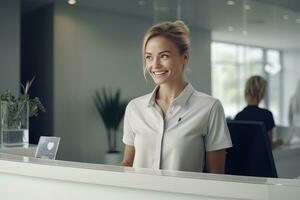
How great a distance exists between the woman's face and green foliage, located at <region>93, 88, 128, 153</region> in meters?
5.60

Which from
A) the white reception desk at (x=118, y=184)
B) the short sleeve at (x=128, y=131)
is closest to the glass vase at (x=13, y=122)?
the white reception desk at (x=118, y=184)

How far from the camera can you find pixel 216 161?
1.74 meters

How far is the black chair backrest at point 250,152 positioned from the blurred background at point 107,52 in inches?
170

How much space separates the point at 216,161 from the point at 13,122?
60.0 inches

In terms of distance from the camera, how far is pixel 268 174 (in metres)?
2.04

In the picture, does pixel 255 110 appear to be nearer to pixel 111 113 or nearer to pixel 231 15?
pixel 231 15

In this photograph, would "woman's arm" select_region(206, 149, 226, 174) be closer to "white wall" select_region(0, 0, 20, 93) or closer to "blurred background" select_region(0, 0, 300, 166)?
"blurred background" select_region(0, 0, 300, 166)

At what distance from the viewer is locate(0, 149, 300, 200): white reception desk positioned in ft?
4.12

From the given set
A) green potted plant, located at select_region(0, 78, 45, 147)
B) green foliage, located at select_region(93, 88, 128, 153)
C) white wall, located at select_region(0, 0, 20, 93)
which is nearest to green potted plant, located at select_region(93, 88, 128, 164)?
green foliage, located at select_region(93, 88, 128, 153)

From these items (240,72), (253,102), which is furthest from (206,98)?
(240,72)

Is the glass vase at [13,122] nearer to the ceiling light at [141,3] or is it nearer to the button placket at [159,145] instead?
the button placket at [159,145]

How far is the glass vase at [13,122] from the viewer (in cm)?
268

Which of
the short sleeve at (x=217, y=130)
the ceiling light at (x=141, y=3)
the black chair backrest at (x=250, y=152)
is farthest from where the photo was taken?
the ceiling light at (x=141, y=3)

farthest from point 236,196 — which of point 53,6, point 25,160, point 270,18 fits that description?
point 53,6
